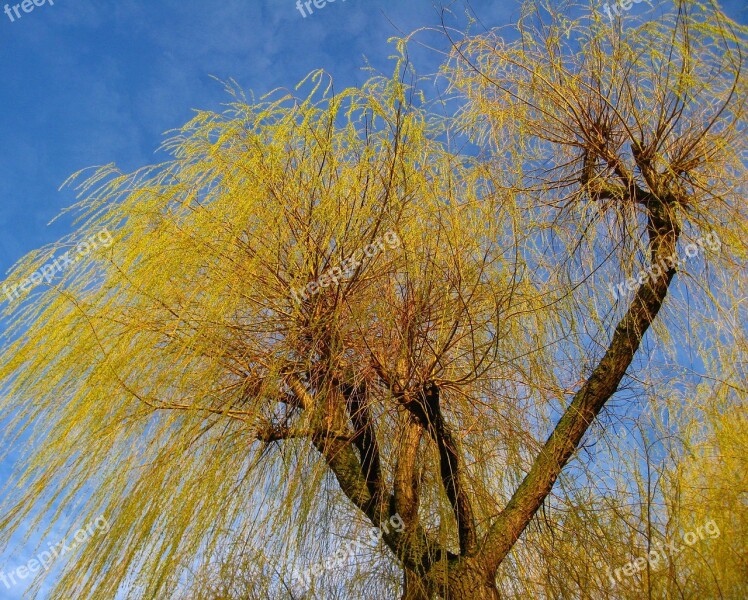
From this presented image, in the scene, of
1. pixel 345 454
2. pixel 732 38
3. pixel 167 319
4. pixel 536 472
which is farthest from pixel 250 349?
pixel 732 38

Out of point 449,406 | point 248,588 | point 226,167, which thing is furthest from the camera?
point 248,588

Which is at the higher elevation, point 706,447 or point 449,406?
point 706,447

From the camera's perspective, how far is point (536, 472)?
2.15 meters

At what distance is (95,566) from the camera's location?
5.27 ft

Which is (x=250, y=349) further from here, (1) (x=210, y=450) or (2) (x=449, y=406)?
(2) (x=449, y=406)

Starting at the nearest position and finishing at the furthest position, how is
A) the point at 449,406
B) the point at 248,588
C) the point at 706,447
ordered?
the point at 449,406 → the point at 248,588 → the point at 706,447

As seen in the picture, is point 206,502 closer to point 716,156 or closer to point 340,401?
point 340,401

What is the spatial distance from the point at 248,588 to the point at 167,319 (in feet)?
4.59

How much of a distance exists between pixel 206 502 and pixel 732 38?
216 cm

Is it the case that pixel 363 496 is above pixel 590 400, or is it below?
below

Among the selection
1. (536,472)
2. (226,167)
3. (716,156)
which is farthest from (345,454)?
(716,156)

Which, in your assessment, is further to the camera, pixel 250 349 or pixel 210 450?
pixel 250 349

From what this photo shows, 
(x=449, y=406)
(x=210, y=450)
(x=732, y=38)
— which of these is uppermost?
(x=732, y=38)

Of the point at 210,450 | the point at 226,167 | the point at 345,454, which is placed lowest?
the point at 210,450
